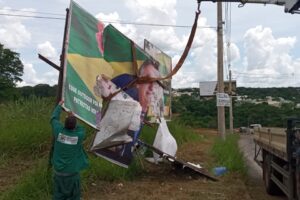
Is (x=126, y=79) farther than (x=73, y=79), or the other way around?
(x=126, y=79)

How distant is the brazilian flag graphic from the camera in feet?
28.3

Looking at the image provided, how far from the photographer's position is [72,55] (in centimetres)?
877

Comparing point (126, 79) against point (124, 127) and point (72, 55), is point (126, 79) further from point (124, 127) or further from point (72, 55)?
point (72, 55)

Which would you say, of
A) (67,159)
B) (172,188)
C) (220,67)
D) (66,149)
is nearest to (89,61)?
(66,149)

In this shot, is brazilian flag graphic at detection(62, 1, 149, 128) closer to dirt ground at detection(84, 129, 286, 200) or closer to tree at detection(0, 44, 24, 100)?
dirt ground at detection(84, 129, 286, 200)

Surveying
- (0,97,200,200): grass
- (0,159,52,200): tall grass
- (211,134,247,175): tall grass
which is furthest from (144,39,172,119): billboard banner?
(0,159,52,200): tall grass

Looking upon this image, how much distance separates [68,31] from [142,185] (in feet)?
12.1

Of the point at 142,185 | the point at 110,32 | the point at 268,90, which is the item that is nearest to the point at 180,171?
the point at 142,185

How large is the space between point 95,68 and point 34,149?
3.50 m

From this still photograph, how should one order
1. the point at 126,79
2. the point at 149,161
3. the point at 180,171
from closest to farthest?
1. the point at 126,79
2. the point at 180,171
3. the point at 149,161

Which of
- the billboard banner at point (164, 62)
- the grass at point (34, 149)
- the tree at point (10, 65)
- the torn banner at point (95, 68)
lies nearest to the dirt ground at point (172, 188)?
the grass at point (34, 149)

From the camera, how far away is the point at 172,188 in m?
10.5

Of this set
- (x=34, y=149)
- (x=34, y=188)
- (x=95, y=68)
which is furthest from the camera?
(x=34, y=149)

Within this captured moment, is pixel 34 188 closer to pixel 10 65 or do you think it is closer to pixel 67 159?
pixel 67 159
